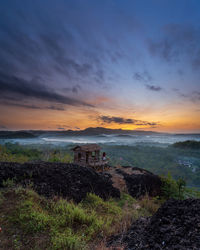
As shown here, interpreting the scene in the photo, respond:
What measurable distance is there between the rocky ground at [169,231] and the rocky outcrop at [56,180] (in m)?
3.57

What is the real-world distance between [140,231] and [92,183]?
17.9 ft

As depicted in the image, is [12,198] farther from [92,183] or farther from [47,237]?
[92,183]

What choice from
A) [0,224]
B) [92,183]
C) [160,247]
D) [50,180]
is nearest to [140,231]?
[160,247]

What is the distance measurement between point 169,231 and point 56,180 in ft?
18.1

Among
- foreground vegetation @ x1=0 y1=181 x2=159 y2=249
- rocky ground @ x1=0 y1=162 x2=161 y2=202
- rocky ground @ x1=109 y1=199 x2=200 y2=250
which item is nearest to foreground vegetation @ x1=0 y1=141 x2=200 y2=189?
rocky ground @ x1=0 y1=162 x2=161 y2=202

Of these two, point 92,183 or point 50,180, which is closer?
point 50,180

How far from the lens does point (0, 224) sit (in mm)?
3201

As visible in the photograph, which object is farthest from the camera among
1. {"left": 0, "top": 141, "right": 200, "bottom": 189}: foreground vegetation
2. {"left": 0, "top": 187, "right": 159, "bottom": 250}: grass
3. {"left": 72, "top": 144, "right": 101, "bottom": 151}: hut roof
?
{"left": 0, "top": 141, "right": 200, "bottom": 189}: foreground vegetation

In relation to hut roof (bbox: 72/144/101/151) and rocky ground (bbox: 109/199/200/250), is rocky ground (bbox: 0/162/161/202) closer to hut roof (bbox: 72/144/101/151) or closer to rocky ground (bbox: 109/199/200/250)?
rocky ground (bbox: 109/199/200/250)

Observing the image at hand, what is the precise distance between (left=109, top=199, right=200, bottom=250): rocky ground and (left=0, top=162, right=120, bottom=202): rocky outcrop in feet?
11.7

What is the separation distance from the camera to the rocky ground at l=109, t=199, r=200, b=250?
2.46 m

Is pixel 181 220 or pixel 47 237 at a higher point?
pixel 181 220

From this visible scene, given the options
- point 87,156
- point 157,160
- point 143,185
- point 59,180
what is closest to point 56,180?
point 59,180

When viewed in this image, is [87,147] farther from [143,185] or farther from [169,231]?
[169,231]
